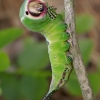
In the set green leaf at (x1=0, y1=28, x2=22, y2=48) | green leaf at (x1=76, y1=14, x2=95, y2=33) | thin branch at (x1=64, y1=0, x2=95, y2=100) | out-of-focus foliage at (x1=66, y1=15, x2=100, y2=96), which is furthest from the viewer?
green leaf at (x1=76, y1=14, x2=95, y2=33)

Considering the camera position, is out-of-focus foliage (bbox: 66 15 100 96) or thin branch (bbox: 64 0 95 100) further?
out-of-focus foliage (bbox: 66 15 100 96)

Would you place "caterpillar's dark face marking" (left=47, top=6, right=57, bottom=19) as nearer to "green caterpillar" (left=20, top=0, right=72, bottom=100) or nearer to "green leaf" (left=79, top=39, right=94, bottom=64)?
"green caterpillar" (left=20, top=0, right=72, bottom=100)

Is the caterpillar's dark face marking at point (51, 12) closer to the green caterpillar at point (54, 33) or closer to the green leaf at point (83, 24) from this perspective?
the green caterpillar at point (54, 33)

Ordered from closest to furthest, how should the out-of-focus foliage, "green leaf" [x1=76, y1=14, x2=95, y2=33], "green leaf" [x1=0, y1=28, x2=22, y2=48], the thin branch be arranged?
the thin branch → "green leaf" [x1=0, y1=28, x2=22, y2=48] → the out-of-focus foliage → "green leaf" [x1=76, y1=14, x2=95, y2=33]

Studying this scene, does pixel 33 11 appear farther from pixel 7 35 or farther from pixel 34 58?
pixel 34 58

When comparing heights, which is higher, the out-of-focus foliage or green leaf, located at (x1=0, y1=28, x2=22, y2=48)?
green leaf, located at (x1=0, y1=28, x2=22, y2=48)

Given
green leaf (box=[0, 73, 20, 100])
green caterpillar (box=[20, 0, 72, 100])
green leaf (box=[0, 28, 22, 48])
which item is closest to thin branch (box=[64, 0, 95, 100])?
green caterpillar (box=[20, 0, 72, 100])

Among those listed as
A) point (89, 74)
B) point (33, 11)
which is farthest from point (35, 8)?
point (89, 74)

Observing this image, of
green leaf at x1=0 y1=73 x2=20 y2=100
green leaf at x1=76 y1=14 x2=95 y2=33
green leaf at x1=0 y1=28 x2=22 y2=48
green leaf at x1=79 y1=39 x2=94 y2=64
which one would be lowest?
green leaf at x1=0 y1=73 x2=20 y2=100
